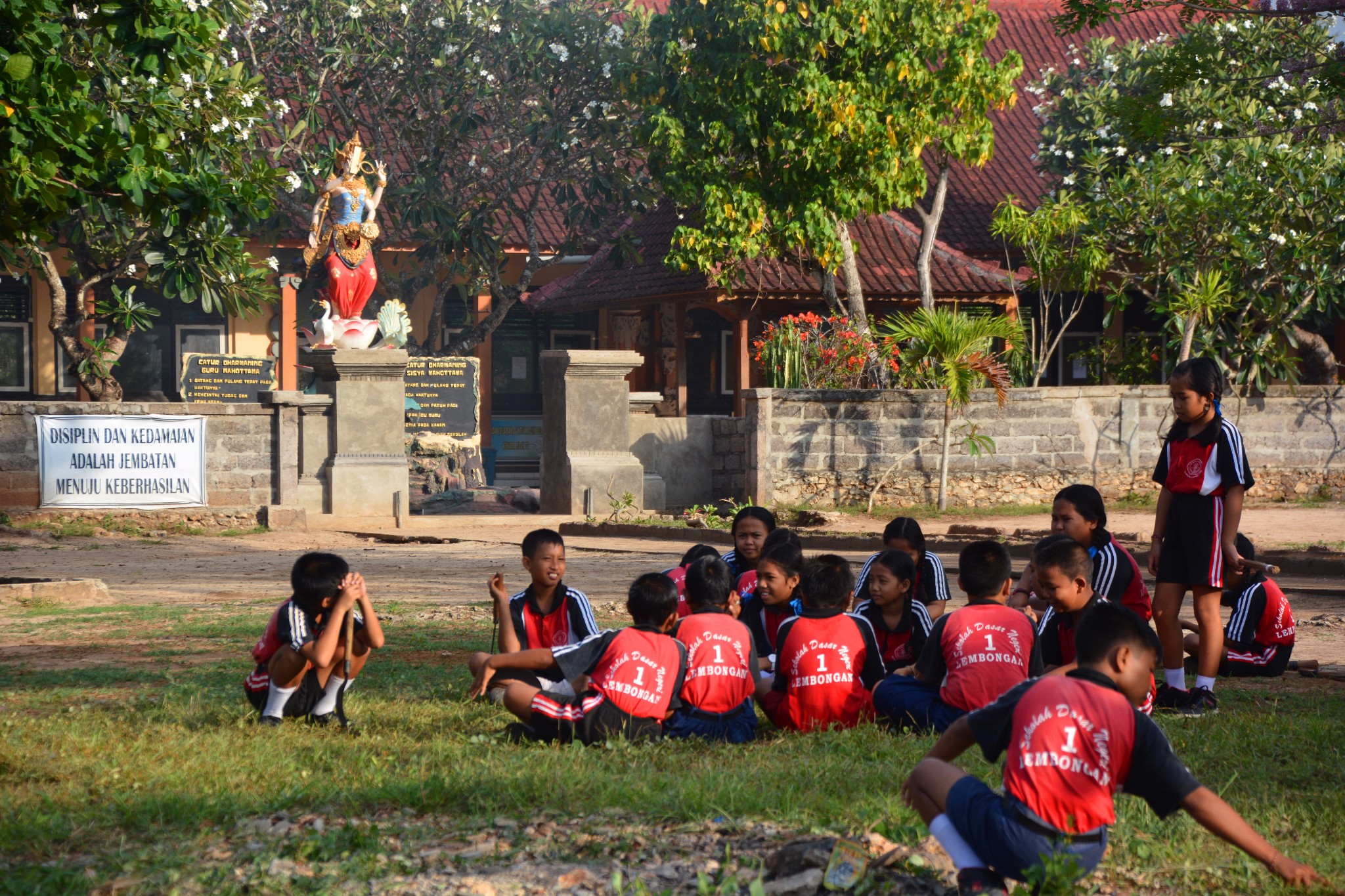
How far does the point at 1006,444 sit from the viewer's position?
1752 cm

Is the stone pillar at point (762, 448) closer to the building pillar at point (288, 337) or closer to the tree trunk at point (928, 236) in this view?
Result: the tree trunk at point (928, 236)

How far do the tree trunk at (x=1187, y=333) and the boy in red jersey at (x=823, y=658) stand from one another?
12788mm

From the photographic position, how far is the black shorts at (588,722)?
5344mm

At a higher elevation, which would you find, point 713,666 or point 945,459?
point 945,459

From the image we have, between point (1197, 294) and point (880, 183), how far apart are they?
4.20m

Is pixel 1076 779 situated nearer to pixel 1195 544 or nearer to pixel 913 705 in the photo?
pixel 913 705

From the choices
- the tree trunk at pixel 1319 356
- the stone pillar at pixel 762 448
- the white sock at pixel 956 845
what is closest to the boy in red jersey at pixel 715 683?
the white sock at pixel 956 845

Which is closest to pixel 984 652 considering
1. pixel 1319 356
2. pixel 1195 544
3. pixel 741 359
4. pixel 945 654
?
pixel 945 654

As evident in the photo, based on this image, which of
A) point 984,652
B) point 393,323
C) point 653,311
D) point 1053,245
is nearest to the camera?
point 984,652

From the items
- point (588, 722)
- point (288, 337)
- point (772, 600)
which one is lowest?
point (588, 722)

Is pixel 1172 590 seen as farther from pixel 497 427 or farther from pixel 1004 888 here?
pixel 497 427

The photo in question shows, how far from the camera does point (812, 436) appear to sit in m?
17.1

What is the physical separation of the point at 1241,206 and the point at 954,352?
4.32 metres

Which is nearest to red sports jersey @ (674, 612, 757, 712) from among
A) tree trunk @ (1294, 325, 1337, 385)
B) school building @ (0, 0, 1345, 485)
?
school building @ (0, 0, 1345, 485)
